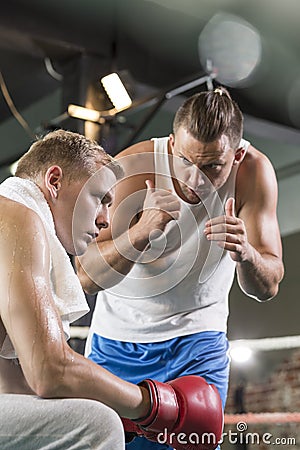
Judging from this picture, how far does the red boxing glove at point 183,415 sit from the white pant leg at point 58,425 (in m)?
0.20

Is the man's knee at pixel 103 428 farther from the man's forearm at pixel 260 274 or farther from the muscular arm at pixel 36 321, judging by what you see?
the man's forearm at pixel 260 274

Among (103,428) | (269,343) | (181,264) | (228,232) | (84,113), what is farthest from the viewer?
(269,343)

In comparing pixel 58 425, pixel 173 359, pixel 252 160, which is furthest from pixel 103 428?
pixel 252 160

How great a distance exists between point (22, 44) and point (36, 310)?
8.06ft

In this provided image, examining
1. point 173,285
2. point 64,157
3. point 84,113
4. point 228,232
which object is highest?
point 64,157

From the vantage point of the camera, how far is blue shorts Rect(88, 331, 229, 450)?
170cm

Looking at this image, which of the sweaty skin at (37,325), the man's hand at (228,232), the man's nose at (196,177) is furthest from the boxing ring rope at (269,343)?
the sweaty skin at (37,325)

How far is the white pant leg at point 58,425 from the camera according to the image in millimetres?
906

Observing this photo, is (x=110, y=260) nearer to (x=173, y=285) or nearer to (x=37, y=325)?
(x=173, y=285)

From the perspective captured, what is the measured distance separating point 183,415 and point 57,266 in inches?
12.0

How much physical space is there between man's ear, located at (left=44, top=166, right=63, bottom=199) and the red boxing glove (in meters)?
0.30

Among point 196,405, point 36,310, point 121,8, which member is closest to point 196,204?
point 196,405

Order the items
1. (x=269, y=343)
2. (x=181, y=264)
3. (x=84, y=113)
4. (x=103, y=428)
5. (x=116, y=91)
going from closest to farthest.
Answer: (x=103, y=428) → (x=181, y=264) → (x=84, y=113) → (x=116, y=91) → (x=269, y=343)

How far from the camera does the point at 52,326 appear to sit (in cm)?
95
